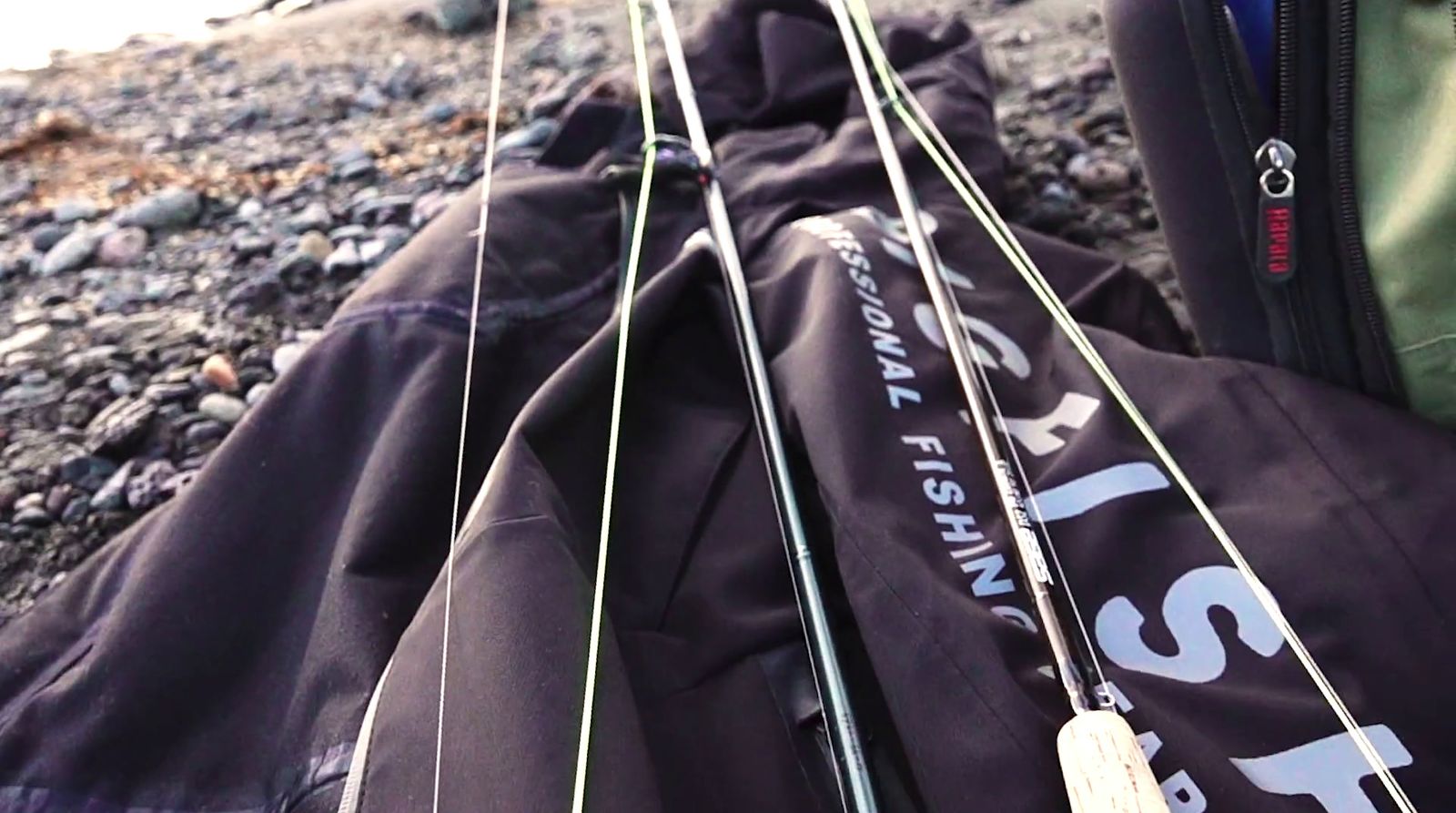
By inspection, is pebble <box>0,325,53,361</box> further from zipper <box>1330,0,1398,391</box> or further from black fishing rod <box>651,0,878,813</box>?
zipper <box>1330,0,1398,391</box>

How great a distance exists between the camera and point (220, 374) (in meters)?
1.93

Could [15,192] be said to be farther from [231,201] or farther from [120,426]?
[120,426]

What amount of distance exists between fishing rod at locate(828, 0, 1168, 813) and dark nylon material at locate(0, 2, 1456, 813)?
0.03 meters

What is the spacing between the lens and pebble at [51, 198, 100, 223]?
266 centimetres

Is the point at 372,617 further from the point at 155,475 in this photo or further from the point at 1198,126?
the point at 1198,126

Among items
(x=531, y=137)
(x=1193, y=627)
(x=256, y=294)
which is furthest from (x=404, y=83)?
(x=1193, y=627)

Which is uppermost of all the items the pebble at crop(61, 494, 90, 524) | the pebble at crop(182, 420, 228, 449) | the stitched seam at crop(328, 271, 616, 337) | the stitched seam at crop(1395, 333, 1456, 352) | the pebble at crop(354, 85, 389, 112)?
the pebble at crop(354, 85, 389, 112)

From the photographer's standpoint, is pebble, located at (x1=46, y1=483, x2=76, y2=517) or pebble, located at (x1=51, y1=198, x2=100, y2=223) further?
pebble, located at (x1=51, y1=198, x2=100, y2=223)

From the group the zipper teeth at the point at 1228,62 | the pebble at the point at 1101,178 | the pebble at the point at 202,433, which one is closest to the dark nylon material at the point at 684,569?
the zipper teeth at the point at 1228,62

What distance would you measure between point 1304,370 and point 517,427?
2.71ft

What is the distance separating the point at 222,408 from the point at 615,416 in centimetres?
94

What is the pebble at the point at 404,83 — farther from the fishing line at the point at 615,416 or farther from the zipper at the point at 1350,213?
the zipper at the point at 1350,213

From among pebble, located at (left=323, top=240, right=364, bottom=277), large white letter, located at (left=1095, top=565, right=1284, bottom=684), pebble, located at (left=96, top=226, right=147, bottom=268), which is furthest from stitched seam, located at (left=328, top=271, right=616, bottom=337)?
pebble, located at (left=96, top=226, right=147, bottom=268)

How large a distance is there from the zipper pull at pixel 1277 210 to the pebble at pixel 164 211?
2.22 m
